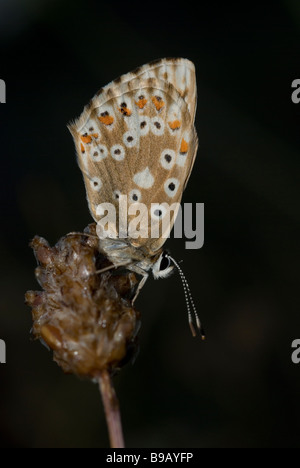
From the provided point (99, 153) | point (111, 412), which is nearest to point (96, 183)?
point (99, 153)

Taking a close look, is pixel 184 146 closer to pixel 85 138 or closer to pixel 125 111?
pixel 125 111

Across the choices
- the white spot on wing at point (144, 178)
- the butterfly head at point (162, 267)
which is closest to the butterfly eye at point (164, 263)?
the butterfly head at point (162, 267)

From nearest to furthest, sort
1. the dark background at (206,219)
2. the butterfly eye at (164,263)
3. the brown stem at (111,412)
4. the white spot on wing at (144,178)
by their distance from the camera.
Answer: the brown stem at (111,412), the white spot on wing at (144,178), the butterfly eye at (164,263), the dark background at (206,219)

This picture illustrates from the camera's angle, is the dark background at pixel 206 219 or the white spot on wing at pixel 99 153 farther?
the dark background at pixel 206 219

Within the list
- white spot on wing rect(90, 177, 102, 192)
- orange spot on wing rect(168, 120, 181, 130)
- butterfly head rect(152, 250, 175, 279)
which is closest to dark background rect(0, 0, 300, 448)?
butterfly head rect(152, 250, 175, 279)

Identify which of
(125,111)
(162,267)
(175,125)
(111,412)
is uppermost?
(125,111)

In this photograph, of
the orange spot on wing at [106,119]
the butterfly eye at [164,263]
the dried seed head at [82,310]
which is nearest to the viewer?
the dried seed head at [82,310]

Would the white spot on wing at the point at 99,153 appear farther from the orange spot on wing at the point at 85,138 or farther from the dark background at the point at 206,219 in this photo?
the dark background at the point at 206,219
